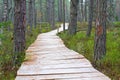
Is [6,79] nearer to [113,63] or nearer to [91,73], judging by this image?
[91,73]

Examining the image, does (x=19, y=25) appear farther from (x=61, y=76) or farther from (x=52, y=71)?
(x=61, y=76)

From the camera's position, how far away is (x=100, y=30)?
9.54m

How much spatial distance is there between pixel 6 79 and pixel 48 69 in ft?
4.06

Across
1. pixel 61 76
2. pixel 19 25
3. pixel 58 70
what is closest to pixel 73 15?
pixel 19 25

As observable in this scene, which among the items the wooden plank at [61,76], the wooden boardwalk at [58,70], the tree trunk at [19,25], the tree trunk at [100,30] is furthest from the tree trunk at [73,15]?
the wooden plank at [61,76]

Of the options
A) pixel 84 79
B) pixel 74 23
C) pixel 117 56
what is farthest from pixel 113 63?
pixel 74 23

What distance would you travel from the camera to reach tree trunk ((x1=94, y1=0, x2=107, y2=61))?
9.37 meters

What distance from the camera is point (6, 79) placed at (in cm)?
739

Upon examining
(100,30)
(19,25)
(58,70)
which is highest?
(19,25)

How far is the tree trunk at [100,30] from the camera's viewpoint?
9.37 metres

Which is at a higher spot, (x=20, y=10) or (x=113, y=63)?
(x=20, y=10)

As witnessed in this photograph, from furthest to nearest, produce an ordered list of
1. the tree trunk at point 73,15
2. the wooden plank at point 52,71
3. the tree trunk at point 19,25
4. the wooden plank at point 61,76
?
the tree trunk at point 73,15 → the tree trunk at point 19,25 → the wooden plank at point 52,71 → the wooden plank at point 61,76

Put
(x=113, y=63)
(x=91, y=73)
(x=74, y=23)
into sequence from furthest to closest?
(x=74, y=23) < (x=113, y=63) < (x=91, y=73)

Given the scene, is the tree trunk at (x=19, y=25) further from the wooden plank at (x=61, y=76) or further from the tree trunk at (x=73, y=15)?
the tree trunk at (x=73, y=15)
